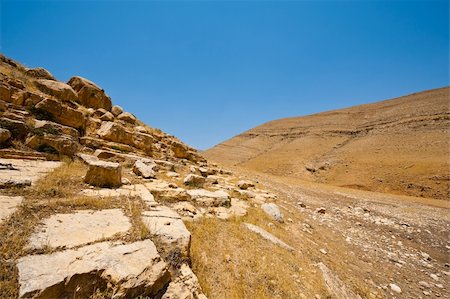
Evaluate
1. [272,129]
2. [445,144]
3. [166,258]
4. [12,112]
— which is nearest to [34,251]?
[166,258]

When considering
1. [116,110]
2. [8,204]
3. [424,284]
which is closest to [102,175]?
[8,204]

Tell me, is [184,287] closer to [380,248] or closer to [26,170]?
[26,170]

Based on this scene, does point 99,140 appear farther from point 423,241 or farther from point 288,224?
point 423,241

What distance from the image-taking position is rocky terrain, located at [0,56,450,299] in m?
2.33

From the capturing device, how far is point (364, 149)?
2998 centimetres

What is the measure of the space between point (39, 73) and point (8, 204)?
1088 centimetres

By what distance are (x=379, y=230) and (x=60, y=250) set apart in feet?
31.9

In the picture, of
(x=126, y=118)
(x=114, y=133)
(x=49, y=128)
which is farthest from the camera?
(x=126, y=118)

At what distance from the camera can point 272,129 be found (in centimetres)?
5403

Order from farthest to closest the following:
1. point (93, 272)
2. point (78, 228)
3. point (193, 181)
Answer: point (193, 181) → point (78, 228) → point (93, 272)

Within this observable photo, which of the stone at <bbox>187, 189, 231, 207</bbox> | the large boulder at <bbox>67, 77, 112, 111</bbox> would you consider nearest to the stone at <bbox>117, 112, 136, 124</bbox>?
the large boulder at <bbox>67, 77, 112, 111</bbox>

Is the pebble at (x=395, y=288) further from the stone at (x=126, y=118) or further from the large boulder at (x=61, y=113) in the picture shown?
the stone at (x=126, y=118)

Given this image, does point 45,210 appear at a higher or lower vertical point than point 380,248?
higher

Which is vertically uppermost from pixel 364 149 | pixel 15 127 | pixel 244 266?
pixel 364 149
